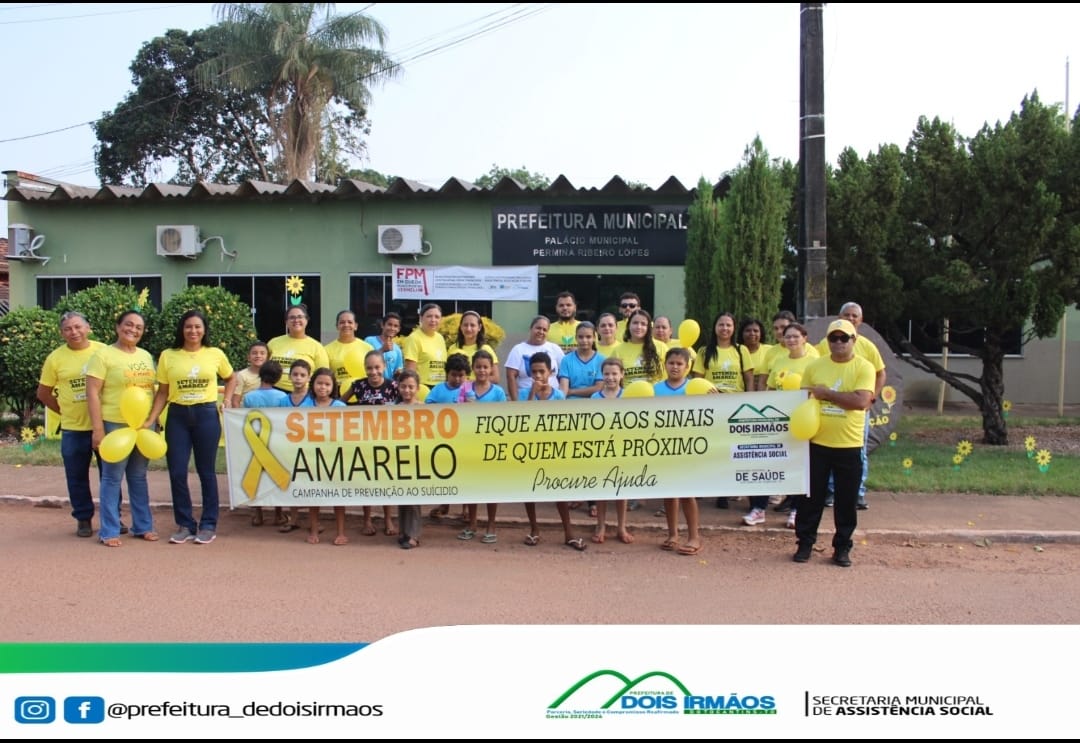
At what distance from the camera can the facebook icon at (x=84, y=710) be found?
3.30 m

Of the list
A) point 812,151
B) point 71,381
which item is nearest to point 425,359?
point 71,381

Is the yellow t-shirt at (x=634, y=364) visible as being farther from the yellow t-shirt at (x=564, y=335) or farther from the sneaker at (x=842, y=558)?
the sneaker at (x=842, y=558)

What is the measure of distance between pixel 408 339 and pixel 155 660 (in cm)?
492

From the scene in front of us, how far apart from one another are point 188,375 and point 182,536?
1378 mm

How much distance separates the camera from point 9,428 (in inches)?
489

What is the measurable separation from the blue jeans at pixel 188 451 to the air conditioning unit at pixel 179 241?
9.08 meters

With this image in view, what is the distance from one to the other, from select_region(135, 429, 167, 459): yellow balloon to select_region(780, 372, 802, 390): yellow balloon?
205 inches

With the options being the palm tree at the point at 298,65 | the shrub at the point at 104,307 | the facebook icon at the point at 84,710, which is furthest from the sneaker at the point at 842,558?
the palm tree at the point at 298,65

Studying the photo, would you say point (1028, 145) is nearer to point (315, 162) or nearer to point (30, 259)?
point (30, 259)

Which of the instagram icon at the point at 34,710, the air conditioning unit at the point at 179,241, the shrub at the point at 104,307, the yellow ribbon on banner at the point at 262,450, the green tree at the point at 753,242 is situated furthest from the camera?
the air conditioning unit at the point at 179,241

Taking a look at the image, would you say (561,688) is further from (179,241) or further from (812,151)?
(179,241)

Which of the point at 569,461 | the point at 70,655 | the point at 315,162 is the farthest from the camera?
the point at 315,162

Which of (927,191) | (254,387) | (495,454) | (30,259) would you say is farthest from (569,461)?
(30,259)

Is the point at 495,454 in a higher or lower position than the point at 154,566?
higher
